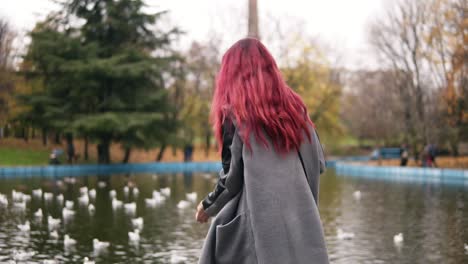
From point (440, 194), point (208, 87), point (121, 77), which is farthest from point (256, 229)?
point (208, 87)

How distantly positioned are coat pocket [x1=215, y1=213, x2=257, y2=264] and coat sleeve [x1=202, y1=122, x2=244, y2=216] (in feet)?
0.50

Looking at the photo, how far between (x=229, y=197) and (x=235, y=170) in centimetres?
17

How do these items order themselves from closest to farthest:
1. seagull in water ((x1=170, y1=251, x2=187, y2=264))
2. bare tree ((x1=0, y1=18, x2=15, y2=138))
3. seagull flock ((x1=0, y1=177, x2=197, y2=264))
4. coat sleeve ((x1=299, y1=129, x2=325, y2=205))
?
coat sleeve ((x1=299, y1=129, x2=325, y2=205)) → seagull in water ((x1=170, y1=251, x2=187, y2=264)) → seagull flock ((x1=0, y1=177, x2=197, y2=264)) → bare tree ((x1=0, y1=18, x2=15, y2=138))

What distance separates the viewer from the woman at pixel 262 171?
3.13 meters

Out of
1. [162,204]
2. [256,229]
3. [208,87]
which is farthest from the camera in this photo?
[208,87]

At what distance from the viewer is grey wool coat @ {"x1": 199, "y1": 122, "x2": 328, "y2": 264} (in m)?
3.13

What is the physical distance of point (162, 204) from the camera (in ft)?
58.9

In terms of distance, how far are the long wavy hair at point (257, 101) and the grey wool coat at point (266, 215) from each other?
66 millimetres

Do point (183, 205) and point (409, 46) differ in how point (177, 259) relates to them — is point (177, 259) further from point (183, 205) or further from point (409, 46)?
point (409, 46)

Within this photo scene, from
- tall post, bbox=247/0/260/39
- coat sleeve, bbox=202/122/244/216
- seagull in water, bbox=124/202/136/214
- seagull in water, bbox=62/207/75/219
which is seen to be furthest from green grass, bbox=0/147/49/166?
coat sleeve, bbox=202/122/244/216

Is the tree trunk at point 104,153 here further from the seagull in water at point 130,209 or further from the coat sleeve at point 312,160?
the coat sleeve at point 312,160

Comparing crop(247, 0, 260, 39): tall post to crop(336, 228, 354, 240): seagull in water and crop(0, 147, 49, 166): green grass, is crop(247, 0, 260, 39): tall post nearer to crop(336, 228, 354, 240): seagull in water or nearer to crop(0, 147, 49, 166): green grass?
crop(336, 228, 354, 240): seagull in water

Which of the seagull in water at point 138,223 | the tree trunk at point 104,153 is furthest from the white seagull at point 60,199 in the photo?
the tree trunk at point 104,153

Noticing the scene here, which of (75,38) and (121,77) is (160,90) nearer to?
(121,77)
